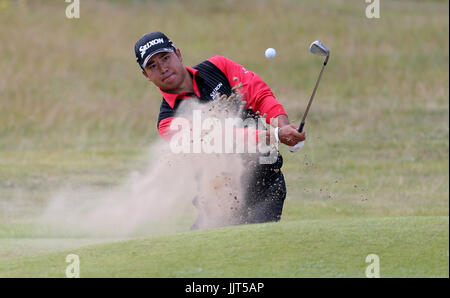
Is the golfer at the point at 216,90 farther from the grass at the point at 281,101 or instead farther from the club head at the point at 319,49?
the club head at the point at 319,49

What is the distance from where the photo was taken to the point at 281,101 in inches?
584

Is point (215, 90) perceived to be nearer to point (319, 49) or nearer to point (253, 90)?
point (253, 90)

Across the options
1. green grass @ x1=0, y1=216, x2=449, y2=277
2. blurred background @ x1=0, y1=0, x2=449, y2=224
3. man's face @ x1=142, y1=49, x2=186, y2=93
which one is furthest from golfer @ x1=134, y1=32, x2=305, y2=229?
blurred background @ x1=0, y1=0, x2=449, y2=224

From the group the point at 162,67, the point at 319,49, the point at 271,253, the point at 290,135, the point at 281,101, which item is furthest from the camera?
the point at 281,101

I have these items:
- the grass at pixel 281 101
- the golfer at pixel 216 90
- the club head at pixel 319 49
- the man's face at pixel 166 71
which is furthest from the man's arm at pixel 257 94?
the grass at pixel 281 101

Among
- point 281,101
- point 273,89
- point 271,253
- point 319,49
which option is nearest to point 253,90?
point 319,49

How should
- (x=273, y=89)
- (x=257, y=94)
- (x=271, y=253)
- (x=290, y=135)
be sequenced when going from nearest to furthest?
(x=271, y=253)
(x=290, y=135)
(x=257, y=94)
(x=273, y=89)

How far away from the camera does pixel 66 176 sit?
34.7 ft

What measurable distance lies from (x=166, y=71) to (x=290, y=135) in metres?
1.05

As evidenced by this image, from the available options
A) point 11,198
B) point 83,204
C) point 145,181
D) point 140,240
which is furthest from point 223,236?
point 11,198

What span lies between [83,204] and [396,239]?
4.90 meters

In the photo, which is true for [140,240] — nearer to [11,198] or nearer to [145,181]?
[145,181]

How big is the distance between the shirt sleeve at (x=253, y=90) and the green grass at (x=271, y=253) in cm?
80

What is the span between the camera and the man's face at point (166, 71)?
5406mm
